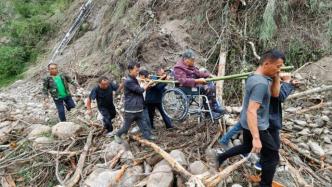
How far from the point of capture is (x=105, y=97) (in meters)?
6.17

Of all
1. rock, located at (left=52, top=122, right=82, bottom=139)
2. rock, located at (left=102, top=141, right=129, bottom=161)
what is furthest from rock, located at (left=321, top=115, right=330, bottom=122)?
rock, located at (left=52, top=122, right=82, bottom=139)

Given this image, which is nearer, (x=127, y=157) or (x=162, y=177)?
(x=162, y=177)

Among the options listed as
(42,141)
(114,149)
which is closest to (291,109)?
(114,149)

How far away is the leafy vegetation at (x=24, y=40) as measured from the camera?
45.8 feet

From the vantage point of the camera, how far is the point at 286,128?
588 centimetres

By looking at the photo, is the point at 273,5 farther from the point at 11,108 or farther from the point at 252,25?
the point at 11,108

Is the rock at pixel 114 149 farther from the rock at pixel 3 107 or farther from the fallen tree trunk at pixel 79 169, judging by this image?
the rock at pixel 3 107

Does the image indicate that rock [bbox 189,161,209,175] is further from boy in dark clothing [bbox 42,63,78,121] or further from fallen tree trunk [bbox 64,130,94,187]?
boy in dark clothing [bbox 42,63,78,121]

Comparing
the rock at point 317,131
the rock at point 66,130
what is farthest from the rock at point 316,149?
the rock at point 66,130

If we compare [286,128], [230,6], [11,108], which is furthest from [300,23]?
[11,108]

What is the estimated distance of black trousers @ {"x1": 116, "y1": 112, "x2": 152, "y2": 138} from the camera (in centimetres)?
555

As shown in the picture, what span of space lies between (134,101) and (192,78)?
3.28ft

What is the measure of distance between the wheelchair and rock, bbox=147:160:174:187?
4.46 feet

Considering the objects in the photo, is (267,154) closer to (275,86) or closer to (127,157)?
(275,86)
